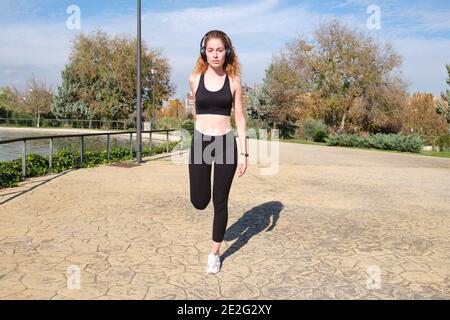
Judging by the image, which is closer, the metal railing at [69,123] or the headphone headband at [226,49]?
the headphone headband at [226,49]

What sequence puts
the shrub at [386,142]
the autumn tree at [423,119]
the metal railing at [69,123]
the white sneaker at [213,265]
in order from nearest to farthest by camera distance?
the white sneaker at [213,265] < the shrub at [386,142] < the metal railing at [69,123] < the autumn tree at [423,119]

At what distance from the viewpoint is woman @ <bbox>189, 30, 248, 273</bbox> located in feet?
10.0

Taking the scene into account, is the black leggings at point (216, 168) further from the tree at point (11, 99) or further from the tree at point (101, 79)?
the tree at point (11, 99)

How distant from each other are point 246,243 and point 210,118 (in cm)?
169

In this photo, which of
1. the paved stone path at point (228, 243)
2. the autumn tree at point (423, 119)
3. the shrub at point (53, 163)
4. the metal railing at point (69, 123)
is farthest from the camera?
the autumn tree at point (423, 119)

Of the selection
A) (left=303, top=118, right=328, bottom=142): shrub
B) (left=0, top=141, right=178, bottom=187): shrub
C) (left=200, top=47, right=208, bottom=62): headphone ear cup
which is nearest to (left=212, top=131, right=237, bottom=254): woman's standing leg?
(left=200, top=47, right=208, bottom=62): headphone ear cup

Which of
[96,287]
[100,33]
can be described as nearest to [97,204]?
[96,287]

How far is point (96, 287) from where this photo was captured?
2873 mm

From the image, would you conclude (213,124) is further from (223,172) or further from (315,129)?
(315,129)

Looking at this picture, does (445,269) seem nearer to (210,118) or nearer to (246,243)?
(246,243)

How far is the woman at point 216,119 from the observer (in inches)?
120

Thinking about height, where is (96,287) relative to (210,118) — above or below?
below

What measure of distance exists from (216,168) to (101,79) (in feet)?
146

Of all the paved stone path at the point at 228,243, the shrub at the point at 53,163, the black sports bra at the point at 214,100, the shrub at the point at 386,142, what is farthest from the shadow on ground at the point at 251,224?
the shrub at the point at 386,142
